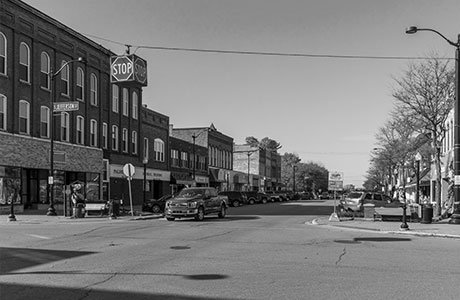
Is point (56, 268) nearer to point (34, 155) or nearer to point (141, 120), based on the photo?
point (34, 155)

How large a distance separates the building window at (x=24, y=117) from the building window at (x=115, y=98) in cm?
1235

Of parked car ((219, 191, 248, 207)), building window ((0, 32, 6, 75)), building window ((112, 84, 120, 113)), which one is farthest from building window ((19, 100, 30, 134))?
parked car ((219, 191, 248, 207))

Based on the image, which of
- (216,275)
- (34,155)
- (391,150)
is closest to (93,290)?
(216,275)

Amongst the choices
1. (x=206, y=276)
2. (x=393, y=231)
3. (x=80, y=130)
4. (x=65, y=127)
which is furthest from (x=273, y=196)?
(x=206, y=276)

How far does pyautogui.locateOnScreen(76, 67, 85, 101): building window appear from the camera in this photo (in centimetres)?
3906

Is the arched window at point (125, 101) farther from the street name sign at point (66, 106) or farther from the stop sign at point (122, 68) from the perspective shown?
the stop sign at point (122, 68)

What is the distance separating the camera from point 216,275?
9922mm

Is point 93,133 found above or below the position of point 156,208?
above

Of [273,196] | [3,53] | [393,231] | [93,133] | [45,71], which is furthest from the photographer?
[273,196]

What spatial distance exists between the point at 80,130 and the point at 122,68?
15342mm

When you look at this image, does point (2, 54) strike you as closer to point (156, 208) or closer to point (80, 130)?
point (80, 130)

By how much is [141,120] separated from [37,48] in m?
16.9

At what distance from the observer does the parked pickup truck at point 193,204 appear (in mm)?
25797

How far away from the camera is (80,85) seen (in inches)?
1550
